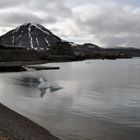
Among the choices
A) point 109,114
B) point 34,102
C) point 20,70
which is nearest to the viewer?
point 109,114

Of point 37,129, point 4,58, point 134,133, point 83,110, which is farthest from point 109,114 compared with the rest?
point 4,58

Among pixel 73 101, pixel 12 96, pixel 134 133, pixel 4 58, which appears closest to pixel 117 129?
pixel 134 133

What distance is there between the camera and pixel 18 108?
3011cm

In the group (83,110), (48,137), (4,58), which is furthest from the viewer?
(4,58)

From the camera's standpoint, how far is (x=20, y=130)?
19125 mm

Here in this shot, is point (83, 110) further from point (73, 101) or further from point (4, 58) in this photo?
point (4, 58)

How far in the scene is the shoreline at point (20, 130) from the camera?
56.7ft

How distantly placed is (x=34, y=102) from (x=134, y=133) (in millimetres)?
15539

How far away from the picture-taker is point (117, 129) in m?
21.8

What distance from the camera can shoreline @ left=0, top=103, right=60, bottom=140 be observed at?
17284 millimetres

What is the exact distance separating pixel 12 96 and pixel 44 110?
1112 centimetres

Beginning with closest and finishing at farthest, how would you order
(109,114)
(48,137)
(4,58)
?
(48,137) < (109,114) < (4,58)

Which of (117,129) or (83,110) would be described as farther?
(83,110)

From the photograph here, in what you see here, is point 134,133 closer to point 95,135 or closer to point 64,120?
point 95,135
